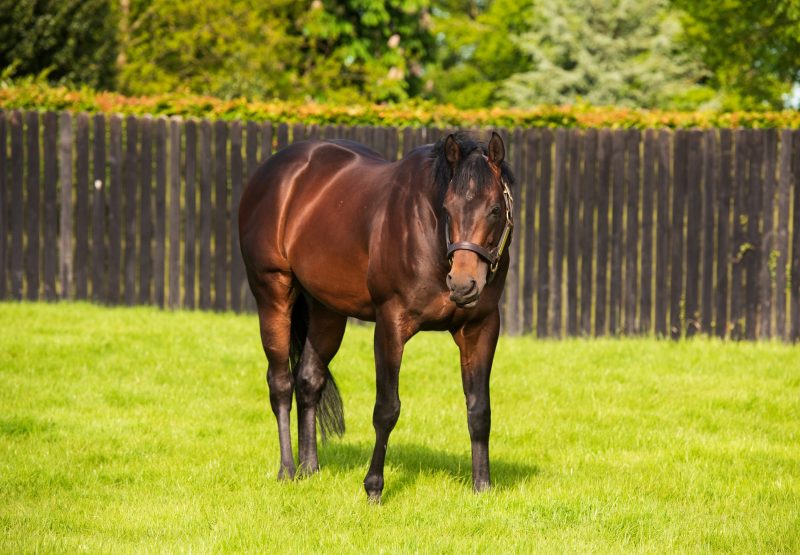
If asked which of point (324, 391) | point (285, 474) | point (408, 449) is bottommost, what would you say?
point (408, 449)

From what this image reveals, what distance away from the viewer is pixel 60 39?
811 inches

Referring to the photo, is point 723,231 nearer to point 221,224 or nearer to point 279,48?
point 221,224

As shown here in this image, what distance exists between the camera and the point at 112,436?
27.7ft

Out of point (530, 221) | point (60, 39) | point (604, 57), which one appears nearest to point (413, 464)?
point (530, 221)

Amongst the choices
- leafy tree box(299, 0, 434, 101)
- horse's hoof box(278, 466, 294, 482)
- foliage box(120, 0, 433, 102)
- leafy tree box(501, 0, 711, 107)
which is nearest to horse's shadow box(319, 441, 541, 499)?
horse's hoof box(278, 466, 294, 482)

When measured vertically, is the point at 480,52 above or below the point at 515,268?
above

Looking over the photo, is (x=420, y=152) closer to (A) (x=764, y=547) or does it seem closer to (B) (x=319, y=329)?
(B) (x=319, y=329)

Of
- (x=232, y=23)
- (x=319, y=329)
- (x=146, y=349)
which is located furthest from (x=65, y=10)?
(x=319, y=329)

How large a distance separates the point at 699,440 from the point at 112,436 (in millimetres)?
4200

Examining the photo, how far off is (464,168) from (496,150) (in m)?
0.22

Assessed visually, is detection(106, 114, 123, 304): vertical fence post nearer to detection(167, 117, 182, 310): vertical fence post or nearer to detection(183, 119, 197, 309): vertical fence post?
detection(167, 117, 182, 310): vertical fence post

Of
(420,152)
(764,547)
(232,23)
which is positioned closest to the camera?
(764,547)

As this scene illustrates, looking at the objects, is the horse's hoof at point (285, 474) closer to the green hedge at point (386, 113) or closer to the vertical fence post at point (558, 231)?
the vertical fence post at point (558, 231)

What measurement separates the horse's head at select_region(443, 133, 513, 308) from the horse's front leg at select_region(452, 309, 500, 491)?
576 millimetres
